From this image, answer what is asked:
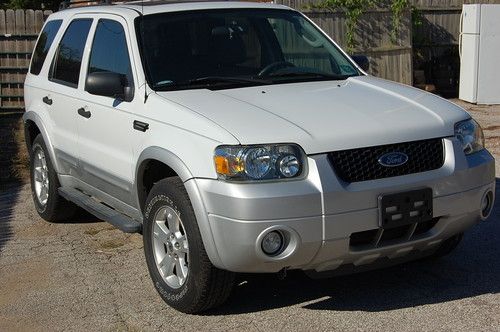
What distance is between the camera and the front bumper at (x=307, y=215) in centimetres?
439

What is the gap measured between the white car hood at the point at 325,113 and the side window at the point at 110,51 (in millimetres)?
682

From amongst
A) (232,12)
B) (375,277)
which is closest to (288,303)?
(375,277)

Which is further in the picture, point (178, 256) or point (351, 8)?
point (351, 8)

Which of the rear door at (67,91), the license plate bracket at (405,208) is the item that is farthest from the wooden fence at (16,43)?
the license plate bracket at (405,208)

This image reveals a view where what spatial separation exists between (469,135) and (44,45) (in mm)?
4192

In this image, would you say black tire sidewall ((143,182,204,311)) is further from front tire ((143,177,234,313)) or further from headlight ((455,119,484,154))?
headlight ((455,119,484,154))

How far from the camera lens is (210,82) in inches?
218

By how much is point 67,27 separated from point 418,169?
3613 millimetres

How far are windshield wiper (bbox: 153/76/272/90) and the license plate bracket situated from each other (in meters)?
1.43

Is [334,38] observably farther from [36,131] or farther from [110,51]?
[110,51]

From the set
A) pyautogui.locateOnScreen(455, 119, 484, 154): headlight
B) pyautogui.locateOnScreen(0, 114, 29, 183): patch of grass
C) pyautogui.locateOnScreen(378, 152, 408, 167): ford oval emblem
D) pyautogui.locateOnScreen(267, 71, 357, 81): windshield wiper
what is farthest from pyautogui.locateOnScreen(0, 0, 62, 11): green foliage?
pyautogui.locateOnScreen(378, 152, 408, 167): ford oval emblem

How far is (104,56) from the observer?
6152 millimetres

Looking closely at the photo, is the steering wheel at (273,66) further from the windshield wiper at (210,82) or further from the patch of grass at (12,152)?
the patch of grass at (12,152)

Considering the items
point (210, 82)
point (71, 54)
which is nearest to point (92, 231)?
point (71, 54)
